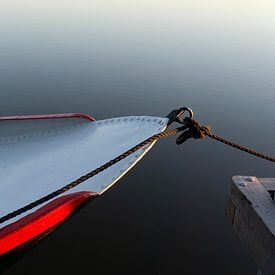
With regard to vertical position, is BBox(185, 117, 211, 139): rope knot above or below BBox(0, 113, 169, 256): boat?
below

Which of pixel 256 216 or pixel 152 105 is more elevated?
pixel 152 105

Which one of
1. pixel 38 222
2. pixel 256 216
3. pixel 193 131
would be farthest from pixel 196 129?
pixel 38 222

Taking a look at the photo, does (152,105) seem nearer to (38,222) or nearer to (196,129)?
(196,129)

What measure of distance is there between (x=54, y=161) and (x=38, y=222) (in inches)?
62.8

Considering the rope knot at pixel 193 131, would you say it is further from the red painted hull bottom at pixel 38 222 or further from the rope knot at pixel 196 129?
the red painted hull bottom at pixel 38 222

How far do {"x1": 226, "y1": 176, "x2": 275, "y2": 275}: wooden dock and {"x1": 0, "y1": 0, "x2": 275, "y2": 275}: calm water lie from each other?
6.46ft

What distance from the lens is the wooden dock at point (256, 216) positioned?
11.5ft

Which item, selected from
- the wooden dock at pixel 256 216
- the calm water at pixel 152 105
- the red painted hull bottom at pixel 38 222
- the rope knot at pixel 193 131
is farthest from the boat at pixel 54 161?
the wooden dock at pixel 256 216

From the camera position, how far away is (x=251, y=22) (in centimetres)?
3048

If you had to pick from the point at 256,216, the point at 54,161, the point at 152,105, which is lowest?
the point at 256,216

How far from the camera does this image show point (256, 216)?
368cm

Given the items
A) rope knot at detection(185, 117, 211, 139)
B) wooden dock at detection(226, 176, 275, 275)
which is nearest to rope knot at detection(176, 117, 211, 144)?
rope knot at detection(185, 117, 211, 139)

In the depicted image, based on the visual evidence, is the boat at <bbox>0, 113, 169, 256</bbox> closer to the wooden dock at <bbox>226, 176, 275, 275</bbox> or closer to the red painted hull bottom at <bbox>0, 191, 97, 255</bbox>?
the red painted hull bottom at <bbox>0, 191, 97, 255</bbox>

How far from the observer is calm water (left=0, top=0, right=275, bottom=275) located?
19.3 ft
